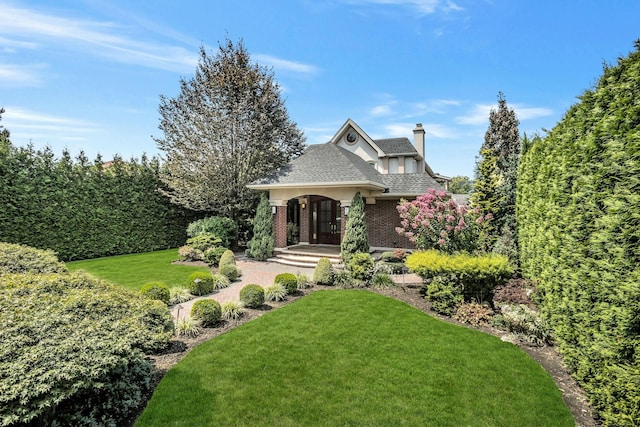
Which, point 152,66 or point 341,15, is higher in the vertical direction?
point 341,15

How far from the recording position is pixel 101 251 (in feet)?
54.7

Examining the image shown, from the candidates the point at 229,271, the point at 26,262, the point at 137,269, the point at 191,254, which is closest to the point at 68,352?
the point at 26,262

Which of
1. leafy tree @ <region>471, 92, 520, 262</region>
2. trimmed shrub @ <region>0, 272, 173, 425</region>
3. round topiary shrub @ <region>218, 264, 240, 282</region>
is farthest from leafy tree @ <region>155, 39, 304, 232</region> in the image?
trimmed shrub @ <region>0, 272, 173, 425</region>

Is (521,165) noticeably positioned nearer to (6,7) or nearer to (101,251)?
(6,7)

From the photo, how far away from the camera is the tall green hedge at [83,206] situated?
1388 centimetres

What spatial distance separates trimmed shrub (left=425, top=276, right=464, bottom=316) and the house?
20.1 feet

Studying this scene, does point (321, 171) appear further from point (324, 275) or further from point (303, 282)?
point (303, 282)

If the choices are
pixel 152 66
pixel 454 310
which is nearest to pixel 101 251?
pixel 152 66

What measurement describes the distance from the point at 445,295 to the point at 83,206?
57.6 feet

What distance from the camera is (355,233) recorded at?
13641 millimetres

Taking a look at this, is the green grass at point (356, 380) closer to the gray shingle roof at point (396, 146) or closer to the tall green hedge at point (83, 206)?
the tall green hedge at point (83, 206)

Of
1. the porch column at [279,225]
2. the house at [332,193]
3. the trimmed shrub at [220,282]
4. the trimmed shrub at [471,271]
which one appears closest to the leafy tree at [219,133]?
the house at [332,193]

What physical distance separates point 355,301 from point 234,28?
17.2 meters

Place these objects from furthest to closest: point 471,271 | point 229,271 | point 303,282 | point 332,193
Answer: point 332,193 < point 229,271 < point 303,282 < point 471,271
